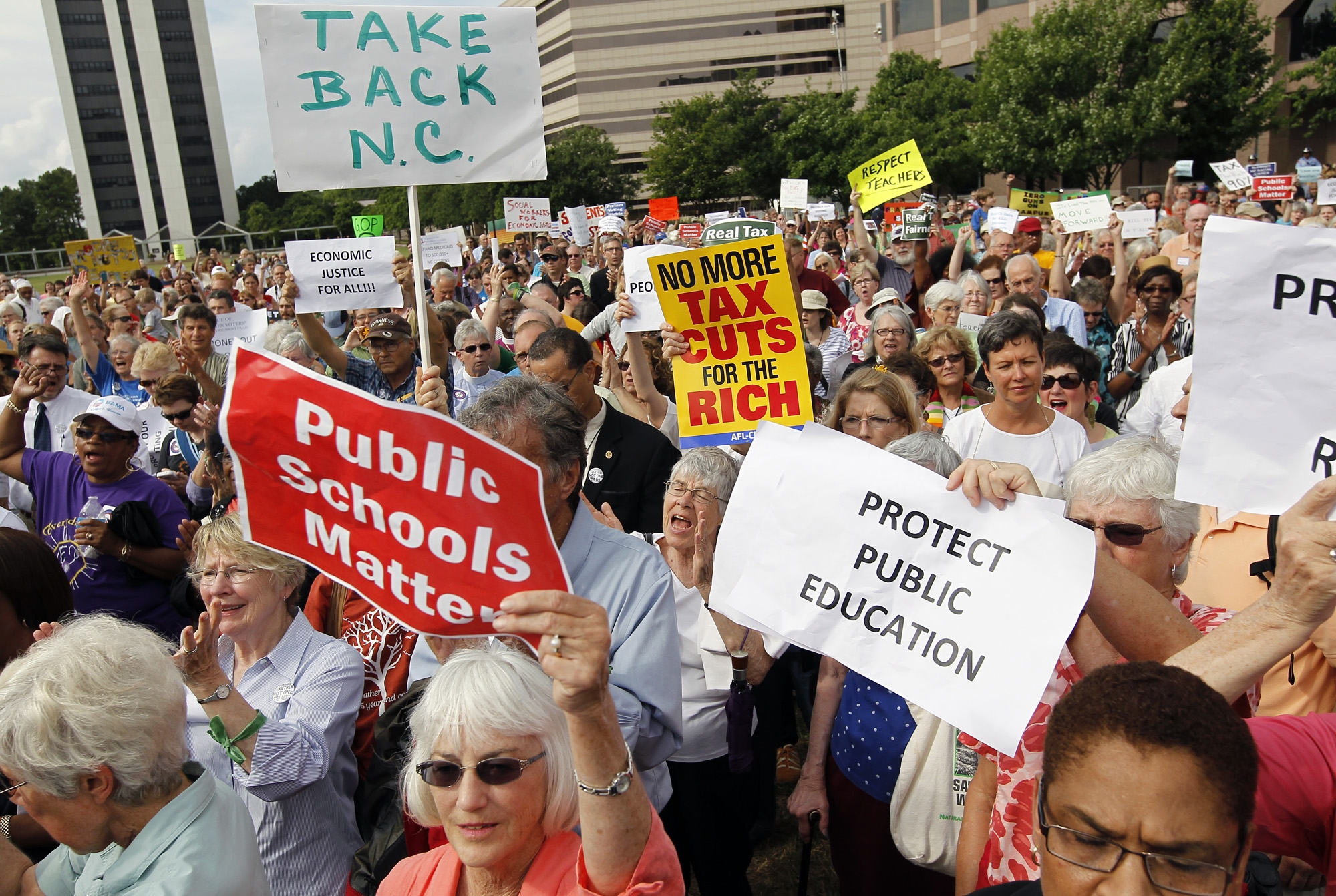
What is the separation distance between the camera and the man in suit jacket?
467 cm

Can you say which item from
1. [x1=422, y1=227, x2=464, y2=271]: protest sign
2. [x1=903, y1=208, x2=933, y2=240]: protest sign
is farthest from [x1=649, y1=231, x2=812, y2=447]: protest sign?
[x1=422, y1=227, x2=464, y2=271]: protest sign

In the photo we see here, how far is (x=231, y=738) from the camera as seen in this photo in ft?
8.14

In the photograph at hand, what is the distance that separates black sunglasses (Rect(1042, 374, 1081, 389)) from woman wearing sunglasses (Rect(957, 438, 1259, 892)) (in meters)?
2.16

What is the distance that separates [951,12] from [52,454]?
6528 cm

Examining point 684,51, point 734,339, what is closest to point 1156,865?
point 734,339

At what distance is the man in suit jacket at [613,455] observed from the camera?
4.67 meters

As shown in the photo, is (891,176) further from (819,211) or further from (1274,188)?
(1274,188)

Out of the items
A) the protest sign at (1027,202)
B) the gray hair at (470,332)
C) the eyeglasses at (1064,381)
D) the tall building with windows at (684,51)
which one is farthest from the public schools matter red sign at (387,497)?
the tall building with windows at (684,51)

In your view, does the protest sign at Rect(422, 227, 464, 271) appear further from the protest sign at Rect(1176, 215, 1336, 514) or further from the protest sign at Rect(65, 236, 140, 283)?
the protest sign at Rect(1176, 215, 1336, 514)

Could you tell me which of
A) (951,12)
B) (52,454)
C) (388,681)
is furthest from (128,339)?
(951,12)

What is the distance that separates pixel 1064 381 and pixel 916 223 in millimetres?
5346

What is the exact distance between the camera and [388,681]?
10.5ft

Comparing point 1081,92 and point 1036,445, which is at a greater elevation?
point 1081,92

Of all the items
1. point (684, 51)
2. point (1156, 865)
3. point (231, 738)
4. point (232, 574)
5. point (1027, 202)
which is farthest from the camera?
point (684, 51)
